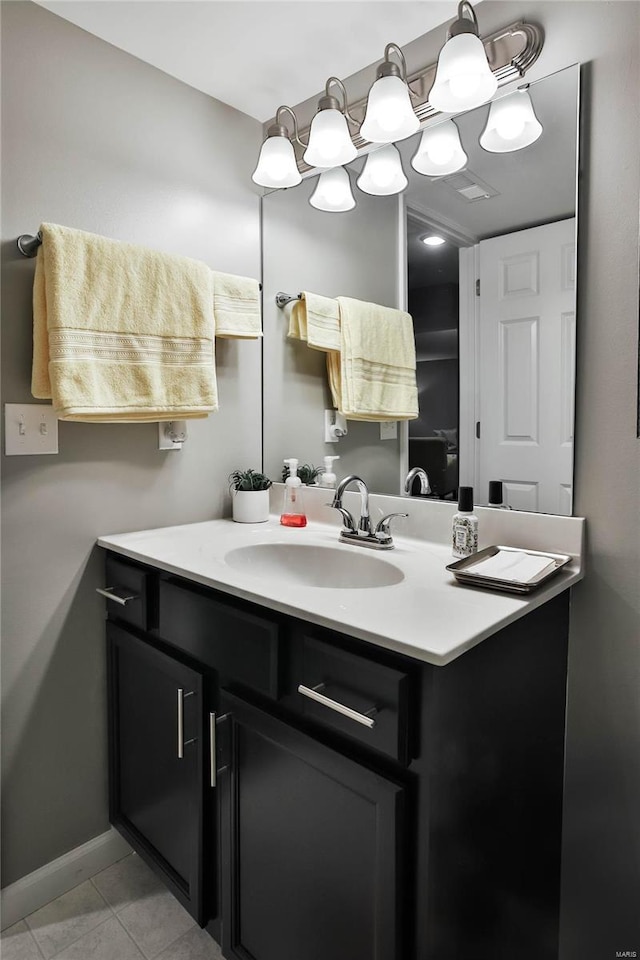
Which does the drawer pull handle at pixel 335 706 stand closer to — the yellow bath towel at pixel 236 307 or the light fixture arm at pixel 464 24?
the yellow bath towel at pixel 236 307

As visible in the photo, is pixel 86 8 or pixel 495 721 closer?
pixel 495 721

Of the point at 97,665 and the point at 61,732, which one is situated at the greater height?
the point at 97,665

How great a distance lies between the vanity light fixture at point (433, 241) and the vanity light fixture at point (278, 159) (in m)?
0.49

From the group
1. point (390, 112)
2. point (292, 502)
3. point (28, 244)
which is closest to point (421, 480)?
point (292, 502)

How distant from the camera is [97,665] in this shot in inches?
61.7

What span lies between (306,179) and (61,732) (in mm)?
1746

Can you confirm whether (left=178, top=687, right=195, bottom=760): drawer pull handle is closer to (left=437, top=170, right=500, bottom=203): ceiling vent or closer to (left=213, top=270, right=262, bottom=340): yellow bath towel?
(left=213, top=270, right=262, bottom=340): yellow bath towel

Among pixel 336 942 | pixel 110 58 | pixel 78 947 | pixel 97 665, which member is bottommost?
pixel 78 947

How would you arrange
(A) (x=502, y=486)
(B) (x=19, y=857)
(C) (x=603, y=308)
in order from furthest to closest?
(B) (x=19, y=857) → (A) (x=502, y=486) → (C) (x=603, y=308)

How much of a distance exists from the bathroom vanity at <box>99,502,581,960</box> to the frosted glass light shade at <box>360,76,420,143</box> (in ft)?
3.38

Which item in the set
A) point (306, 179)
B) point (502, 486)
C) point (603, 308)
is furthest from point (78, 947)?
point (306, 179)

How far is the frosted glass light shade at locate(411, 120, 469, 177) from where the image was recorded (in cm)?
138

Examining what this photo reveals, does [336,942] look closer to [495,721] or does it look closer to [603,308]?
[495,721]

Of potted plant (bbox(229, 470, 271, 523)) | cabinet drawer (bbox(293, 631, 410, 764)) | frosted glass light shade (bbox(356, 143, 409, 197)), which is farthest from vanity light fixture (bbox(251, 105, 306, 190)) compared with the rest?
cabinet drawer (bbox(293, 631, 410, 764))
